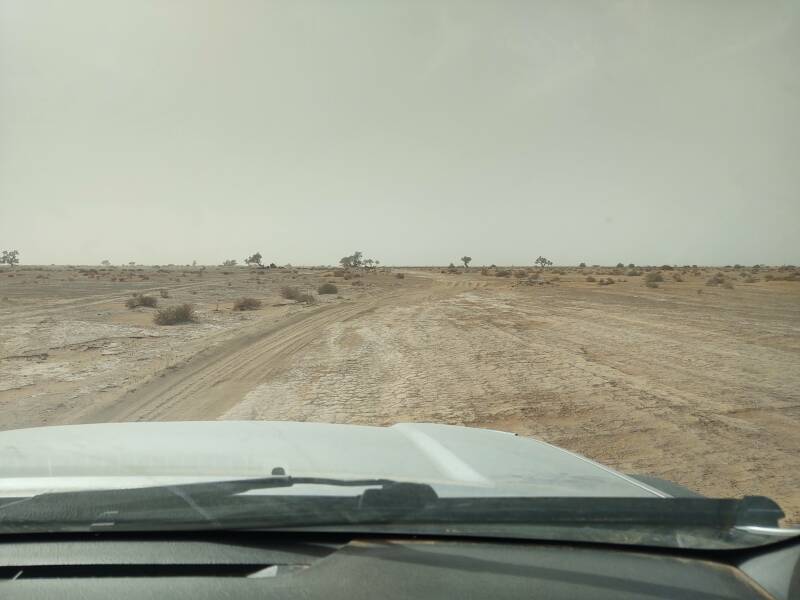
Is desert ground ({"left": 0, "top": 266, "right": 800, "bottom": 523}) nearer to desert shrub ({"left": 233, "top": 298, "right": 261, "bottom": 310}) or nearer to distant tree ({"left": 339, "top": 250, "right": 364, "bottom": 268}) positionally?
desert shrub ({"left": 233, "top": 298, "right": 261, "bottom": 310})

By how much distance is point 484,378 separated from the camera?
10.8 metres

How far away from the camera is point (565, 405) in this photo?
8750mm

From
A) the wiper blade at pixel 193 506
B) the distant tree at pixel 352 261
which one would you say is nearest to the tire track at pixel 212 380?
the wiper blade at pixel 193 506

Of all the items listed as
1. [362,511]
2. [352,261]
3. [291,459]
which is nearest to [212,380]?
[291,459]

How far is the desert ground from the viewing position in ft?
22.9

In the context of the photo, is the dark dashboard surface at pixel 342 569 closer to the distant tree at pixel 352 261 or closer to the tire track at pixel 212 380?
the tire track at pixel 212 380

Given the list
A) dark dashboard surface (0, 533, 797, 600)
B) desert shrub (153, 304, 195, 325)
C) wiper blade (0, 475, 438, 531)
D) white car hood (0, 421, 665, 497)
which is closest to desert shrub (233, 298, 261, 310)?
desert shrub (153, 304, 195, 325)

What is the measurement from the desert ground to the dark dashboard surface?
3631mm

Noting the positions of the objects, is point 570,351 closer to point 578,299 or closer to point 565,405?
point 565,405

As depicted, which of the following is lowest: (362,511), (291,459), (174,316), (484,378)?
(484,378)

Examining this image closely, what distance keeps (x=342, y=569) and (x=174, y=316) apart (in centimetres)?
1962

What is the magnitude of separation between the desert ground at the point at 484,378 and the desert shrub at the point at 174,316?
2.06ft

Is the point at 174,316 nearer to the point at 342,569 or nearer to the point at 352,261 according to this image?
the point at 342,569

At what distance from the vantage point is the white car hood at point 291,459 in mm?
2725
